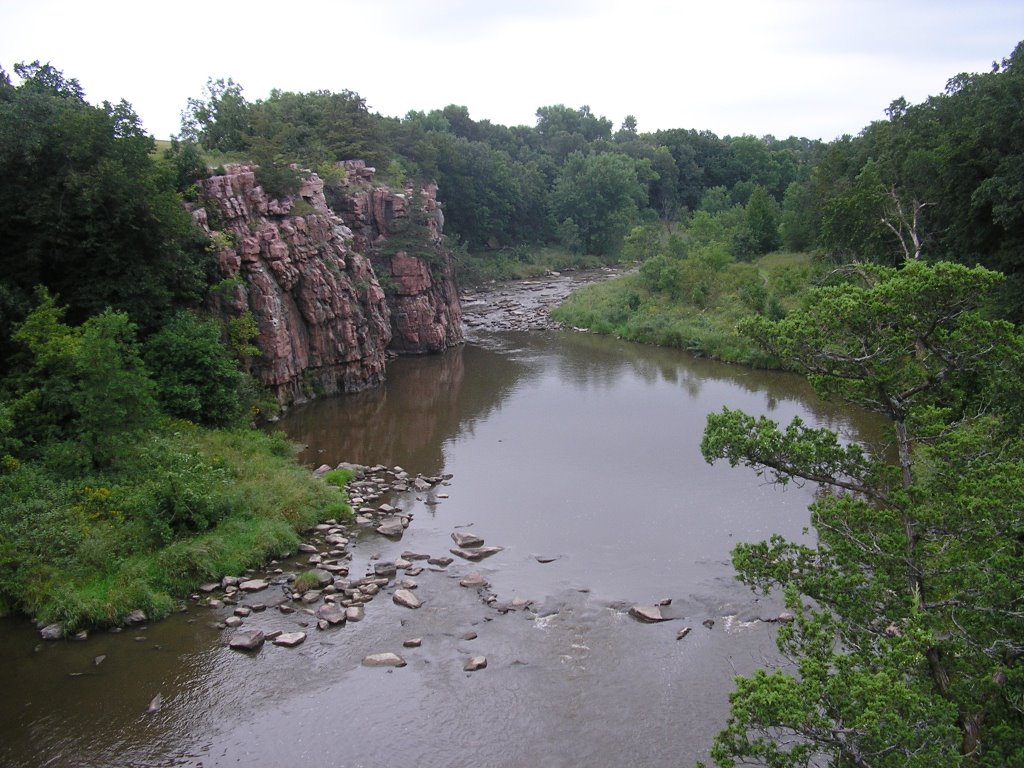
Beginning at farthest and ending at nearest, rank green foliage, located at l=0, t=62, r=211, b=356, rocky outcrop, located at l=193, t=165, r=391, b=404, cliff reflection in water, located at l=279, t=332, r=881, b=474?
rocky outcrop, located at l=193, t=165, r=391, b=404 < cliff reflection in water, located at l=279, t=332, r=881, b=474 < green foliage, located at l=0, t=62, r=211, b=356

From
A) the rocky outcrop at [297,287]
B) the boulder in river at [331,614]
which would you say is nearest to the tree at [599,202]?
the rocky outcrop at [297,287]

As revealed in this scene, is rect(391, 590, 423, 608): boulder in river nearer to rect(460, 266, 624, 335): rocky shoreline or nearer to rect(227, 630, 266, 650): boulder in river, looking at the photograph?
rect(227, 630, 266, 650): boulder in river

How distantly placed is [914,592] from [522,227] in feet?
251

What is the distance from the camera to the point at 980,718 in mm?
9086

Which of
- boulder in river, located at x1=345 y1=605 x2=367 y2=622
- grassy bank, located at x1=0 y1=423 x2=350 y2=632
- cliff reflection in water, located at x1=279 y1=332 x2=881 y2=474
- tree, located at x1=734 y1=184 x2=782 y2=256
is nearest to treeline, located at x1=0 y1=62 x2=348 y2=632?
grassy bank, located at x1=0 y1=423 x2=350 y2=632

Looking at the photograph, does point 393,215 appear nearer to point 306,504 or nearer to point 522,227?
point 306,504

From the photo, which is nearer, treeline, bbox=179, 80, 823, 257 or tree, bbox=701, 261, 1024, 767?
tree, bbox=701, 261, 1024, 767

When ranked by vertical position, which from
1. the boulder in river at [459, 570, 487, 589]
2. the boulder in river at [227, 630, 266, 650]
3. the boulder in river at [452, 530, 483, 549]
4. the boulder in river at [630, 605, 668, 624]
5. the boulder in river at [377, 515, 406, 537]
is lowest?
the boulder in river at [630, 605, 668, 624]

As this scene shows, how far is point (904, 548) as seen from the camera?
10.4 m

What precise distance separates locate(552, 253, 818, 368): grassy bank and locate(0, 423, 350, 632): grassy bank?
28.1 metres

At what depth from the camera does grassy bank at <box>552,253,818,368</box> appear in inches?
1790

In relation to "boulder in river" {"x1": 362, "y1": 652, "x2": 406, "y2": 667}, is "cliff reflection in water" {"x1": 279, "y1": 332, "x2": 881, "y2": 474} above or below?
above

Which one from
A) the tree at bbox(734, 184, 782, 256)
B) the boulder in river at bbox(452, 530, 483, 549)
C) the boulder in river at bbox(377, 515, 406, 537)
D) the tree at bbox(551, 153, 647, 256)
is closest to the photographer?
the boulder in river at bbox(452, 530, 483, 549)

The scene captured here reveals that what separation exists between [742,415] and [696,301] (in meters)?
43.1
